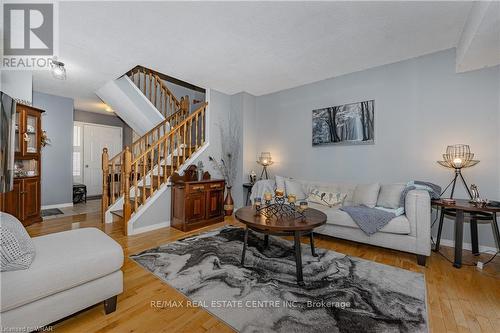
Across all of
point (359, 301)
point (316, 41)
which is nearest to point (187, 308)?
point (359, 301)

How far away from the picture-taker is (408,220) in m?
2.61

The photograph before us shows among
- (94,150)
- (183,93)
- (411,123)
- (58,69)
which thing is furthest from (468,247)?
(94,150)

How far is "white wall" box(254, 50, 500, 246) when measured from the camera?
2.81 m

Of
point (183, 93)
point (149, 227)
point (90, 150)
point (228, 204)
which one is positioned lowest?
point (149, 227)

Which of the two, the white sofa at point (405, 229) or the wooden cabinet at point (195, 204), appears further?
the wooden cabinet at point (195, 204)

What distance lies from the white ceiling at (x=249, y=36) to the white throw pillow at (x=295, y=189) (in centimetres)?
189

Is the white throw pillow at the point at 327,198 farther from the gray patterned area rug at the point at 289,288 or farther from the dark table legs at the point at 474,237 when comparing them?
the dark table legs at the point at 474,237

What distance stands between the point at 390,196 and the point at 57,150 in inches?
259

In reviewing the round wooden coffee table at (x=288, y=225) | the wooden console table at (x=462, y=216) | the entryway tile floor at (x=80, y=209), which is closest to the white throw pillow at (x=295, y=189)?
the round wooden coffee table at (x=288, y=225)

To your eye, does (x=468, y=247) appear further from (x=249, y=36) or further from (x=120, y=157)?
(x=120, y=157)

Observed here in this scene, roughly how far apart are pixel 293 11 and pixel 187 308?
284 centimetres

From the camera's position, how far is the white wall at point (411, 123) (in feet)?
9.22

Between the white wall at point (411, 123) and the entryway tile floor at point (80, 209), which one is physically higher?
the white wall at point (411, 123)

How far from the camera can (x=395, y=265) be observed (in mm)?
2494
